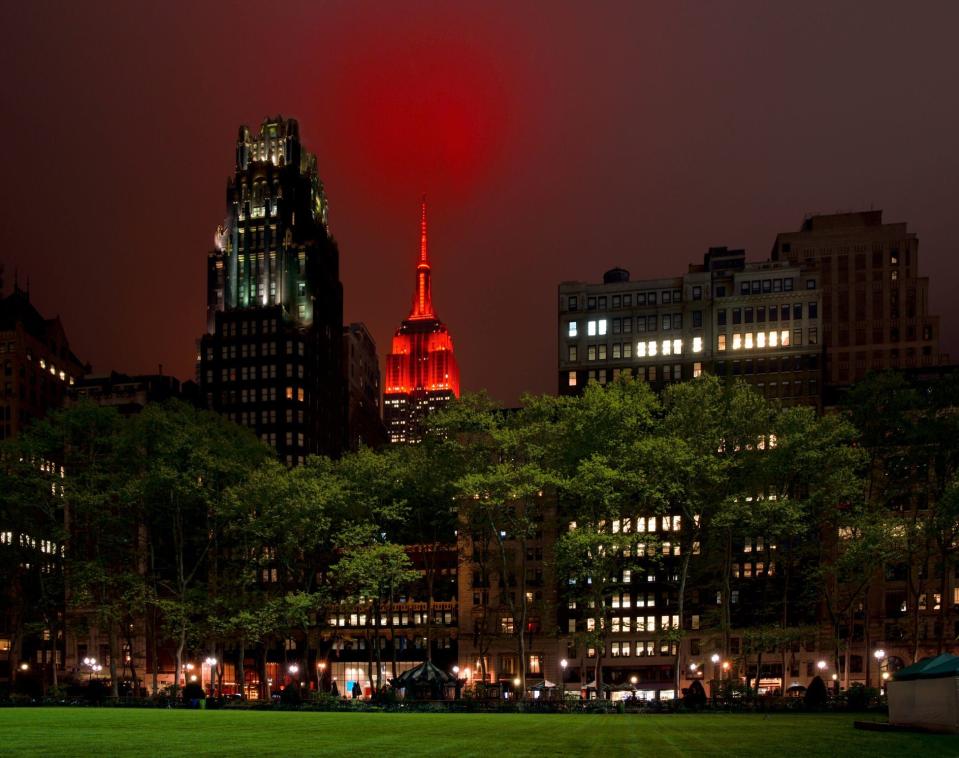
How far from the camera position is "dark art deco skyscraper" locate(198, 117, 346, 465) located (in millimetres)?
169250

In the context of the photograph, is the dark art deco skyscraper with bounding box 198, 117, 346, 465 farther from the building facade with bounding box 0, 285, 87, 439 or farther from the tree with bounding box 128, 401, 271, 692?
the tree with bounding box 128, 401, 271, 692

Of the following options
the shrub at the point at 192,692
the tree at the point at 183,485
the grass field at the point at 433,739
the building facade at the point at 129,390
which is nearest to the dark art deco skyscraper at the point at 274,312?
the building facade at the point at 129,390

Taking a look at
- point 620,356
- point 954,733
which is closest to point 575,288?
point 620,356

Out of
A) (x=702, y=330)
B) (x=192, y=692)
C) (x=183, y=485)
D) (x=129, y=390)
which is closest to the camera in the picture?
(x=192, y=692)

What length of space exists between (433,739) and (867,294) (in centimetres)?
15693

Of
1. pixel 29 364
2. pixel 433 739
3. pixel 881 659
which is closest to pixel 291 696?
pixel 433 739

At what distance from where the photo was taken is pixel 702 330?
475 feet

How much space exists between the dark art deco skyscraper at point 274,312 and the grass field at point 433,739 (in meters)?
124

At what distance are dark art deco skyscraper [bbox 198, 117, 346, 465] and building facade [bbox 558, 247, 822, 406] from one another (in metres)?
48.4

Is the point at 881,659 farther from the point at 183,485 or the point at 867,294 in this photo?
the point at 867,294

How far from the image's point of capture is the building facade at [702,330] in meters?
141

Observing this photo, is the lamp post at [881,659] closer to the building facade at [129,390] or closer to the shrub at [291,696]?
the shrub at [291,696]

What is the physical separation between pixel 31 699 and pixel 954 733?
189ft

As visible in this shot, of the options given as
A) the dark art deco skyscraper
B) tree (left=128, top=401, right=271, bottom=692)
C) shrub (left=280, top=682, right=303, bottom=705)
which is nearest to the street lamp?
tree (left=128, top=401, right=271, bottom=692)
